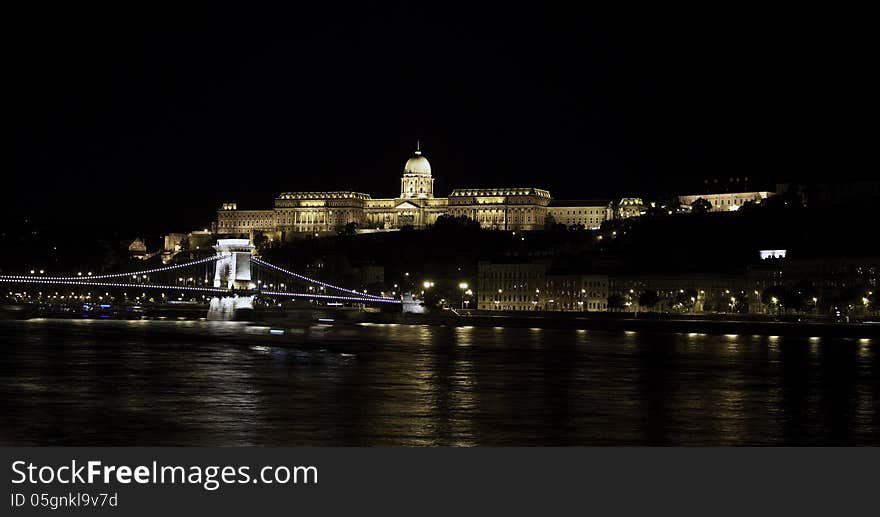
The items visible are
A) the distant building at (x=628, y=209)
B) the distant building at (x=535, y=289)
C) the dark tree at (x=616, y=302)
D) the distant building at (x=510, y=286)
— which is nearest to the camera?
the dark tree at (x=616, y=302)

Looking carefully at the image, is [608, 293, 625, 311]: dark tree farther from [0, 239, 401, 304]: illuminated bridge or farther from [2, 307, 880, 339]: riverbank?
[0, 239, 401, 304]: illuminated bridge

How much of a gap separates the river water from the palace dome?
255 ft

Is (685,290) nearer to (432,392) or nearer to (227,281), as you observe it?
(227,281)

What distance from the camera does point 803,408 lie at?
1950 cm

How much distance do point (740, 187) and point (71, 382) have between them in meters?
78.5

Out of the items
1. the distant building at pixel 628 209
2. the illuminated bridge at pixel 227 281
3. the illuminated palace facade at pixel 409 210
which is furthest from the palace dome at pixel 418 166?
the illuminated bridge at pixel 227 281

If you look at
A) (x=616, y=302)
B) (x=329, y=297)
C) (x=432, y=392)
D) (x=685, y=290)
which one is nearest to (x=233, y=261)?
(x=329, y=297)

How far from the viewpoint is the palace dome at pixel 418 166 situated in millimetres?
114500

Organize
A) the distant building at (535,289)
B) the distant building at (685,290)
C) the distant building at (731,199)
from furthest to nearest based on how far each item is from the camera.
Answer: the distant building at (731,199)
the distant building at (535,289)
the distant building at (685,290)

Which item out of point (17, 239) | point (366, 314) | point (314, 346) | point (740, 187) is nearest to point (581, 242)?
point (740, 187)

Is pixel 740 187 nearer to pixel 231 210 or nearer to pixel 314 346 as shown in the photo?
pixel 231 210

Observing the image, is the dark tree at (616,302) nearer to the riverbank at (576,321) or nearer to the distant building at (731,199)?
the riverbank at (576,321)

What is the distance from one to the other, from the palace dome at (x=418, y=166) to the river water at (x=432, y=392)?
77.8 m

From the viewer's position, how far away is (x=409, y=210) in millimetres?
107688
